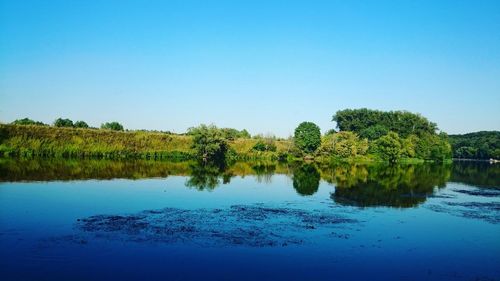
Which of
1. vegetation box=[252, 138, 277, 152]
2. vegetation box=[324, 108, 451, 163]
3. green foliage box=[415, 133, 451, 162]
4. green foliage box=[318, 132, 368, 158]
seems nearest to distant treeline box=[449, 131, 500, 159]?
vegetation box=[324, 108, 451, 163]

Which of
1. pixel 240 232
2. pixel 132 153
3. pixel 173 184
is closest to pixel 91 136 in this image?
pixel 132 153

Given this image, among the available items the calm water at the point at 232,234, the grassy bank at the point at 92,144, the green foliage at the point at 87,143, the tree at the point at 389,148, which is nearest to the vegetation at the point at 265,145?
the grassy bank at the point at 92,144

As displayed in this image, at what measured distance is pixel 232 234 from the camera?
612 inches

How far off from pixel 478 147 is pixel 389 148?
307ft

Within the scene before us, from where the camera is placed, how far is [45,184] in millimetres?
25703

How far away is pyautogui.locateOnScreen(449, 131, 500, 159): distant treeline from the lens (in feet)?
492

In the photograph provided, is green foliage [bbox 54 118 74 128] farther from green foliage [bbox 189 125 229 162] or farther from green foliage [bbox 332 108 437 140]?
green foliage [bbox 332 108 437 140]

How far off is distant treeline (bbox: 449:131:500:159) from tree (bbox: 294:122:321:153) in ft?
295

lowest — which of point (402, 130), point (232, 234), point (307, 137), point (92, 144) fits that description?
point (232, 234)

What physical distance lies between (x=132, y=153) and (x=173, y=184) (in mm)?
32919

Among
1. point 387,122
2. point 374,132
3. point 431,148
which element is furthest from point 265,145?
point 431,148

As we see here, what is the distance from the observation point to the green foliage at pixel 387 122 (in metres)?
104

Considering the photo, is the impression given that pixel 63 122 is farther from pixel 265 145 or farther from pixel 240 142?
pixel 265 145

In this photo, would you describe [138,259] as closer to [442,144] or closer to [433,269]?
[433,269]
